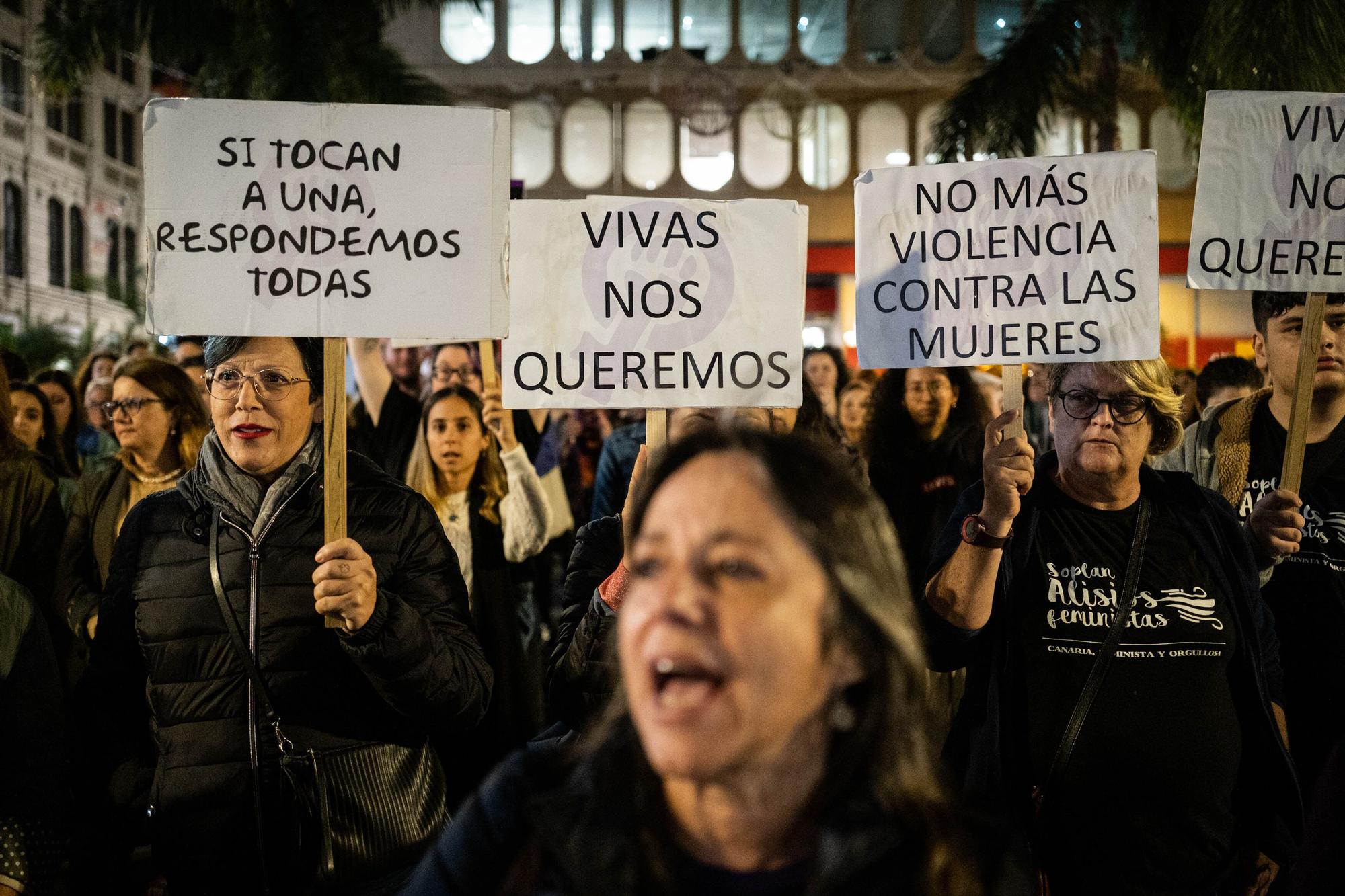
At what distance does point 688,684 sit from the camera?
5.44ft

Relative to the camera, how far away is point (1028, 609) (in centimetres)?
329

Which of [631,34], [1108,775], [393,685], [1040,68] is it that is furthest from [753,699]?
[631,34]

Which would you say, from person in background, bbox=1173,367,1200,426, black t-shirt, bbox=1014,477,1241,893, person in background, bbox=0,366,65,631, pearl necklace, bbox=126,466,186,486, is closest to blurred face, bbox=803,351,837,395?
person in background, bbox=1173,367,1200,426

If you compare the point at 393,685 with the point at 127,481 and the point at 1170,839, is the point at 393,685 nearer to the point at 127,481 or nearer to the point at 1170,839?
the point at 1170,839

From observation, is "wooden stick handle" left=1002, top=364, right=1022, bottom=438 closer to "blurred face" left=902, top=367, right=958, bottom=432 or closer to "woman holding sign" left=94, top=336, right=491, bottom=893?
"woman holding sign" left=94, top=336, right=491, bottom=893

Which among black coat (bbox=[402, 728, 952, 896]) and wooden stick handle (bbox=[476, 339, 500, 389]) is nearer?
black coat (bbox=[402, 728, 952, 896])

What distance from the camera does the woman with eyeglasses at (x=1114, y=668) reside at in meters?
3.11

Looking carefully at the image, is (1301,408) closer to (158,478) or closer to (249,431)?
(249,431)

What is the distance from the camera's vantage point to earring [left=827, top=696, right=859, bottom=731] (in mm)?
1804

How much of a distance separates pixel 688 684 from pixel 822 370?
7524mm

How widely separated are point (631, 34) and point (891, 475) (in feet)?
97.1

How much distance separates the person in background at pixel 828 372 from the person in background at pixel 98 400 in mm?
4261

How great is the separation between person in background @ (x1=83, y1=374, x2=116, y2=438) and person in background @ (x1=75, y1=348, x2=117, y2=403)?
0.27 m

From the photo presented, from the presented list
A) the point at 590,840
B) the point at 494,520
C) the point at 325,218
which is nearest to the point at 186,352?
the point at 494,520
